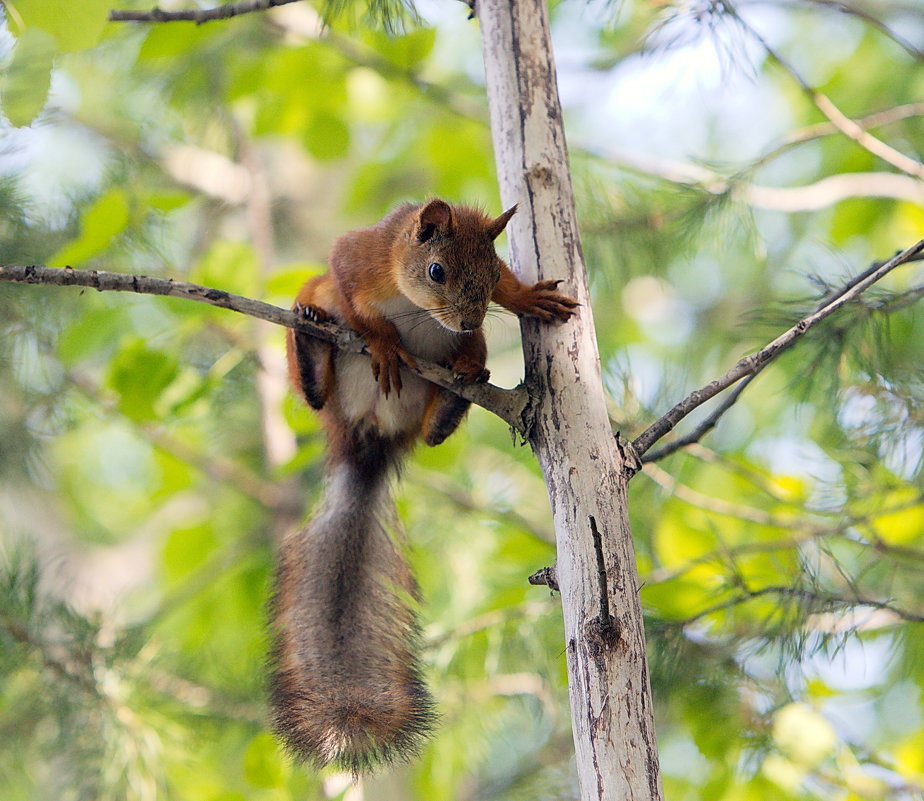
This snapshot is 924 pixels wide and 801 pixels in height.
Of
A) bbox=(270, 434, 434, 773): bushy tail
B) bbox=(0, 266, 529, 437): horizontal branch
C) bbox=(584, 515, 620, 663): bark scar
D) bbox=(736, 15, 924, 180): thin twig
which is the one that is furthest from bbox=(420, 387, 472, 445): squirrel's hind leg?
bbox=(736, 15, 924, 180): thin twig

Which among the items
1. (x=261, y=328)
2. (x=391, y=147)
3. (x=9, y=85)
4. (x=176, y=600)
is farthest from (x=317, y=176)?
(x=9, y=85)

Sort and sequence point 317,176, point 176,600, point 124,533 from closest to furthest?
point 176,600 → point 317,176 → point 124,533

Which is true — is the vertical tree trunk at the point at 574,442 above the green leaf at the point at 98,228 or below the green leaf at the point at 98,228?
below

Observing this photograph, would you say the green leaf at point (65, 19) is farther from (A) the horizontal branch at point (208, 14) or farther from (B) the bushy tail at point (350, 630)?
(B) the bushy tail at point (350, 630)

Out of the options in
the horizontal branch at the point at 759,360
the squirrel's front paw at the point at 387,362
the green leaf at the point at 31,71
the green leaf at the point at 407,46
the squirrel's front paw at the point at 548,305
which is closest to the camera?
the green leaf at the point at 31,71

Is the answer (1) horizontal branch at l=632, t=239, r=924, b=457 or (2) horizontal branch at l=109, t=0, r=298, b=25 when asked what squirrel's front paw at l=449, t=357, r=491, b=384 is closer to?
(1) horizontal branch at l=632, t=239, r=924, b=457

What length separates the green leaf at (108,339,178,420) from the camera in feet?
5.81

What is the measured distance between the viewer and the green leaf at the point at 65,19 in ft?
2.54

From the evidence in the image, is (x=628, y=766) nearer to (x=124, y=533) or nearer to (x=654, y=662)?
(x=654, y=662)

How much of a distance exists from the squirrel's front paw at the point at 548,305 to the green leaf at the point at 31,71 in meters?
0.60

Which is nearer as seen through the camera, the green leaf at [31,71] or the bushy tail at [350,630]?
the green leaf at [31,71]

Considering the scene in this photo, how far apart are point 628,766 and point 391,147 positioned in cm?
286

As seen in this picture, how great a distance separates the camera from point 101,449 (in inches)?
203

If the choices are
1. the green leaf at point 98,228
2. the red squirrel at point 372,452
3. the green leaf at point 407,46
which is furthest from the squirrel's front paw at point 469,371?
the green leaf at point 407,46
